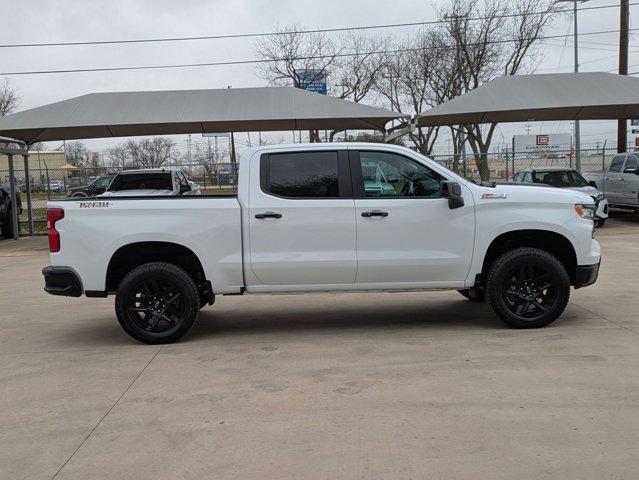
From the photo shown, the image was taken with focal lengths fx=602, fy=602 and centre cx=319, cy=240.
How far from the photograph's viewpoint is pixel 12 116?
17.0 meters

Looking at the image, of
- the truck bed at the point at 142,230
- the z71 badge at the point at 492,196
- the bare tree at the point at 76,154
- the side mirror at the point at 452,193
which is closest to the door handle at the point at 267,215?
the truck bed at the point at 142,230

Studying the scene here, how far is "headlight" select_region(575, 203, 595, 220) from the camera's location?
20.3 ft

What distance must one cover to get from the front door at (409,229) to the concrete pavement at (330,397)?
2.13 feet

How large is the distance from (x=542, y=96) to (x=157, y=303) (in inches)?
561

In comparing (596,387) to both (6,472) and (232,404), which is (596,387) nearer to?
(232,404)

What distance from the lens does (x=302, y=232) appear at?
598 cm

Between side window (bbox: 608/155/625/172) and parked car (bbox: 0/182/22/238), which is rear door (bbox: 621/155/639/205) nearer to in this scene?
side window (bbox: 608/155/625/172)

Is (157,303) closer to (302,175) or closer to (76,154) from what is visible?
(302,175)

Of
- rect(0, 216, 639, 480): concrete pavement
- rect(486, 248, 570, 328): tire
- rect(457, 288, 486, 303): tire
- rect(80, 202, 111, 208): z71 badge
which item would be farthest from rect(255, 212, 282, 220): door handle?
rect(457, 288, 486, 303): tire

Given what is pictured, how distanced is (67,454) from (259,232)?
111 inches

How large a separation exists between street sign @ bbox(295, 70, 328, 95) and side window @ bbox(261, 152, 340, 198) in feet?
108


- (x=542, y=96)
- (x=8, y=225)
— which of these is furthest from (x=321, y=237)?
(x=8, y=225)

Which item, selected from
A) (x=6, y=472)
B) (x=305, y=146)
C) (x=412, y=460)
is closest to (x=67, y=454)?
(x=6, y=472)

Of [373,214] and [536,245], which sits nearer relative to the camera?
[373,214]
